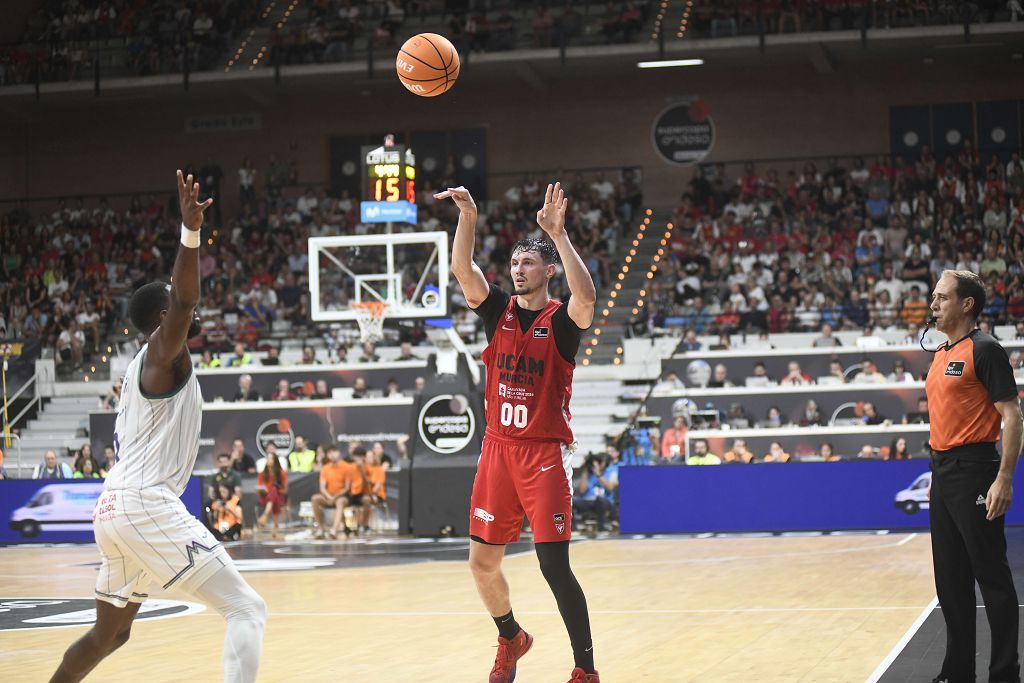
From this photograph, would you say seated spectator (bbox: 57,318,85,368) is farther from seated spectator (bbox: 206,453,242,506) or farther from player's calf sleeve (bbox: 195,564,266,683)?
player's calf sleeve (bbox: 195,564,266,683)

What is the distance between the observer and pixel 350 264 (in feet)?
68.2

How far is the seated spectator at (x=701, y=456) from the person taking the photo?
19406 mm

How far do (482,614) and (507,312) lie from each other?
13.8 ft

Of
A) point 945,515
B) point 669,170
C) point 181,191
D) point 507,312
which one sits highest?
point 669,170

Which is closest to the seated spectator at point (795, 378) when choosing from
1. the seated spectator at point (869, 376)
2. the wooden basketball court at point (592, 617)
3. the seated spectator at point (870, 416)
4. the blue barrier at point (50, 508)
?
the seated spectator at point (869, 376)

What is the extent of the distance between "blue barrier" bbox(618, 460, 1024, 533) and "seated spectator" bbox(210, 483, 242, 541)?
19.3 ft

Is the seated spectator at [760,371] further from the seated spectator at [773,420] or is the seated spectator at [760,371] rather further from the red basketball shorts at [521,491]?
the red basketball shorts at [521,491]

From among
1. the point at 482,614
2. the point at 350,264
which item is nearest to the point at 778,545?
the point at 482,614

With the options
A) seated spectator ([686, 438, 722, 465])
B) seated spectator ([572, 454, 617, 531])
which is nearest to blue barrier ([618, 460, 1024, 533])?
seated spectator ([572, 454, 617, 531])

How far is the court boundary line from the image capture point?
23.3 feet

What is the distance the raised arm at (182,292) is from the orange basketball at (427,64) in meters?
6.29

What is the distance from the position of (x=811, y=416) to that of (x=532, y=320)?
15293mm

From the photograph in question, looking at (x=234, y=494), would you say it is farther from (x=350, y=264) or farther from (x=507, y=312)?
(x=507, y=312)

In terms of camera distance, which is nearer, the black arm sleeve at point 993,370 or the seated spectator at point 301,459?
the black arm sleeve at point 993,370
